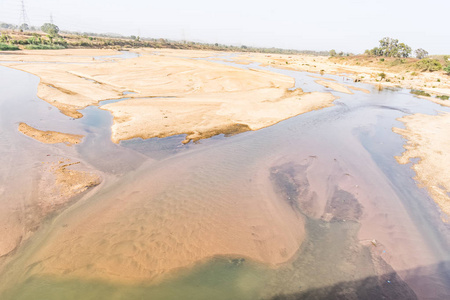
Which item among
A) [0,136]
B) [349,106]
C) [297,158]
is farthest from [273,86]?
[0,136]

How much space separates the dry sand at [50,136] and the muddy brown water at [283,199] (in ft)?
1.82

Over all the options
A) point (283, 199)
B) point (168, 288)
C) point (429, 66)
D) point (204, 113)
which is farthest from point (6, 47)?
point (429, 66)

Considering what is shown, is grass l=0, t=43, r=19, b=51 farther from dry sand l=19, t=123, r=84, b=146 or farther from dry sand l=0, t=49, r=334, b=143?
dry sand l=19, t=123, r=84, b=146

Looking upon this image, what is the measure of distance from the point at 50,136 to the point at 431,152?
22732 millimetres

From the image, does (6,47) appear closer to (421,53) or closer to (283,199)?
(283,199)

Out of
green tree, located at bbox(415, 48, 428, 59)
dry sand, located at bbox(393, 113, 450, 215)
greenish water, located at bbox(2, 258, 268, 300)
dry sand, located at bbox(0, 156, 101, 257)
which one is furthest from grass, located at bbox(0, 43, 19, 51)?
green tree, located at bbox(415, 48, 428, 59)

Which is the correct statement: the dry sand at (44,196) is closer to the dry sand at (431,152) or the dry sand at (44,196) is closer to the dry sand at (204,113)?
the dry sand at (204,113)

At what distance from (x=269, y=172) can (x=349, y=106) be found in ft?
62.1

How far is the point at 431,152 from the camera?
1480 cm

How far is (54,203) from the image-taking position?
9.02m

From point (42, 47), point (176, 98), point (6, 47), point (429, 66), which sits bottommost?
point (176, 98)

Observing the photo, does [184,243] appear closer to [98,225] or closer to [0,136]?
[98,225]

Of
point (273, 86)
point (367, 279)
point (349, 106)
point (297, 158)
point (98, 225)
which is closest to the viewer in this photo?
point (367, 279)

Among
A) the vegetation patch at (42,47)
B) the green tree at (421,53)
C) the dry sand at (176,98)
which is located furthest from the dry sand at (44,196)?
the green tree at (421,53)
